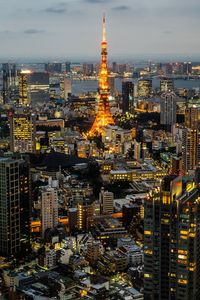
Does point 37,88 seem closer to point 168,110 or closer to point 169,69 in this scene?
point 168,110

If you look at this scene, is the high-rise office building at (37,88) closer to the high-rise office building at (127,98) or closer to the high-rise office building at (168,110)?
the high-rise office building at (127,98)

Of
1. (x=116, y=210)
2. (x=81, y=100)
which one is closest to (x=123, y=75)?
(x=81, y=100)

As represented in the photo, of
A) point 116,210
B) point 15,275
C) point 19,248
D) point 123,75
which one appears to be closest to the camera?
point 15,275

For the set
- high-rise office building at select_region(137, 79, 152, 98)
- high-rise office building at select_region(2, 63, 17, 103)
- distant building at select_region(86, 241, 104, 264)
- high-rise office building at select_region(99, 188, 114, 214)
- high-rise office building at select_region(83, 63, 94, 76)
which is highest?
high-rise office building at select_region(83, 63, 94, 76)

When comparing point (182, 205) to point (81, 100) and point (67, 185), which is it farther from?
point (81, 100)

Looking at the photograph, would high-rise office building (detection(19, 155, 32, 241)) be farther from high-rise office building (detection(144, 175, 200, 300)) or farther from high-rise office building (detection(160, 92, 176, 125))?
high-rise office building (detection(160, 92, 176, 125))

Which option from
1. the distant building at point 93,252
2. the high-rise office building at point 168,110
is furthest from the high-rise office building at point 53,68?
the distant building at point 93,252

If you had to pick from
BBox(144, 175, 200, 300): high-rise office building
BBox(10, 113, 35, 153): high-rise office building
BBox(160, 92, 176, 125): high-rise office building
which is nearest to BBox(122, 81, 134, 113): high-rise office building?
BBox(160, 92, 176, 125): high-rise office building
